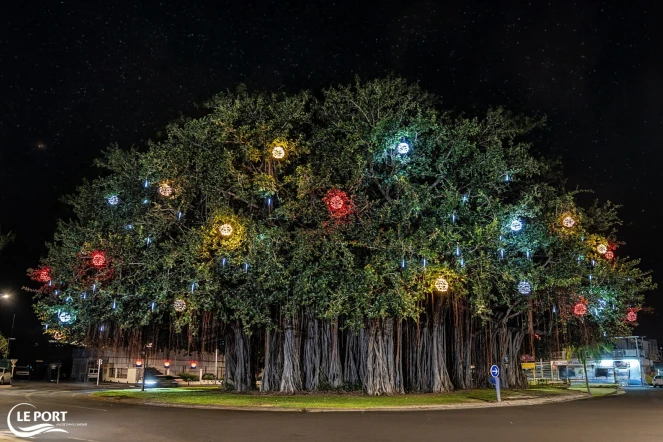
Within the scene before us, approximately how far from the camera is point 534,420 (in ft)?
47.0

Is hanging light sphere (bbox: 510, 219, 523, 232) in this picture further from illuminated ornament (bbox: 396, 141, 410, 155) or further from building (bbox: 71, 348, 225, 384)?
building (bbox: 71, 348, 225, 384)

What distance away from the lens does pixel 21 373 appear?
5762 cm

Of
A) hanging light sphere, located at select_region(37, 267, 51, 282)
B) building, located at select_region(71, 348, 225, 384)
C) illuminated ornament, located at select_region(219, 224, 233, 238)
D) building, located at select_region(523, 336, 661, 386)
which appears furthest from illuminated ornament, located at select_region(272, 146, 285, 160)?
building, located at select_region(523, 336, 661, 386)

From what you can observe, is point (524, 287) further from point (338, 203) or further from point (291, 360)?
point (291, 360)

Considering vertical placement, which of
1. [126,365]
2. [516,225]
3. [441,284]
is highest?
[516,225]

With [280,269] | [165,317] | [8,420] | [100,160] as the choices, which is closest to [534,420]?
[280,269]

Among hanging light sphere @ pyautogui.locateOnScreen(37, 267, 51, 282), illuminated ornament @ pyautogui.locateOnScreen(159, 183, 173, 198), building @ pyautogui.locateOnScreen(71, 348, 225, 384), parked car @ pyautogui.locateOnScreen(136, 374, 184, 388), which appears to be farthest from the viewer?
building @ pyautogui.locateOnScreen(71, 348, 225, 384)

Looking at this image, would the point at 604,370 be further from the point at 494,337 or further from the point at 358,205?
the point at 358,205

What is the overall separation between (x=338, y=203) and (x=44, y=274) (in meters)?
14.8

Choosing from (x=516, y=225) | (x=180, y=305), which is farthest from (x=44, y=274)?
(x=516, y=225)

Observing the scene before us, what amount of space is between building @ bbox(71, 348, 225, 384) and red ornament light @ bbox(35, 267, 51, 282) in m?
22.1

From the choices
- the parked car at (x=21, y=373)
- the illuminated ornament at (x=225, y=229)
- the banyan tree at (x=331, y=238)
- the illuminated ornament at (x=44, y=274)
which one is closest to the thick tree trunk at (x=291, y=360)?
the banyan tree at (x=331, y=238)

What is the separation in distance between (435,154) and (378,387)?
9795 mm

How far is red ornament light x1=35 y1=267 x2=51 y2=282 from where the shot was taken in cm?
2530
